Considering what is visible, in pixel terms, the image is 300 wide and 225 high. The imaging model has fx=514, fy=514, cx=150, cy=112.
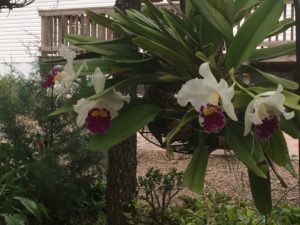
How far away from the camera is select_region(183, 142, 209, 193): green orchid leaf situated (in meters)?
1.40

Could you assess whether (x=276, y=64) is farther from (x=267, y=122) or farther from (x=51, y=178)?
(x=267, y=122)

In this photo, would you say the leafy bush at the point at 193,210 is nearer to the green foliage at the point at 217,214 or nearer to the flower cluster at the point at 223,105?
the green foliage at the point at 217,214

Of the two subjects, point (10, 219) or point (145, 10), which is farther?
point (10, 219)

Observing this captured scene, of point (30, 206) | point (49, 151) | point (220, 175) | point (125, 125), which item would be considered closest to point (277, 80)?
point (125, 125)

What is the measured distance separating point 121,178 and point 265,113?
301 centimetres

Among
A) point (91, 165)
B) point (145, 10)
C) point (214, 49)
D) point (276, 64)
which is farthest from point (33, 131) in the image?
point (276, 64)

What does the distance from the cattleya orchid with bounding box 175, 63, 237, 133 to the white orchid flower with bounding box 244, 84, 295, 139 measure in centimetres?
5

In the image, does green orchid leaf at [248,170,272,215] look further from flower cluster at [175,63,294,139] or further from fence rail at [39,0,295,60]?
fence rail at [39,0,295,60]

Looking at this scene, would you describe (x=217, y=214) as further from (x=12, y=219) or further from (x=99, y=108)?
(x=99, y=108)

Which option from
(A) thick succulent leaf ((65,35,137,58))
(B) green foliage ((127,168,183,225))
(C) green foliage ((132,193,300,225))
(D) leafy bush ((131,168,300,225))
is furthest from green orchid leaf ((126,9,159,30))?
(B) green foliage ((127,168,183,225))

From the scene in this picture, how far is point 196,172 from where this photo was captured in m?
1.42

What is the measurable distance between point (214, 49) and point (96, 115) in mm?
433

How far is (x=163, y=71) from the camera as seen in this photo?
1662 mm

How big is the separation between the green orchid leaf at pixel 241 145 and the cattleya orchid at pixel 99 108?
1.05 ft
